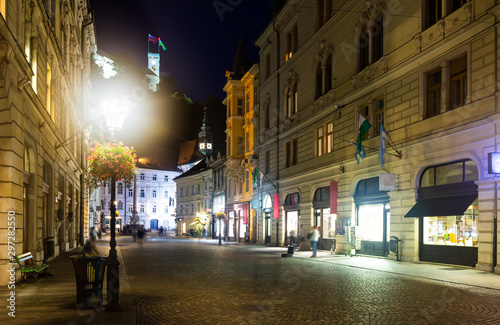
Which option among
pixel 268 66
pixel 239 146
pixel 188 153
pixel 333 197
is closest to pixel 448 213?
pixel 333 197

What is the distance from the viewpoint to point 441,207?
1973cm

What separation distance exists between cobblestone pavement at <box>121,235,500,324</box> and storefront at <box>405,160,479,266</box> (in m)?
4.21

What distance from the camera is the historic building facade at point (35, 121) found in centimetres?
1284

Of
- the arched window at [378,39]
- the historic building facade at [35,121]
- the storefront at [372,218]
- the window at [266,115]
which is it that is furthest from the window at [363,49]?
the window at [266,115]

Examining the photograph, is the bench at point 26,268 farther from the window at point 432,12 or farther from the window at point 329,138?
the window at point 329,138

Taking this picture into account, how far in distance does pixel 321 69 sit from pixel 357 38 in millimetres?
5139

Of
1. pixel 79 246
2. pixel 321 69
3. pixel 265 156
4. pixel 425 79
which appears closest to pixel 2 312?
pixel 425 79

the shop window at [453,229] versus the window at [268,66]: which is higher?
the window at [268,66]

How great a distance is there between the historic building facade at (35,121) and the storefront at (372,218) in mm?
15066

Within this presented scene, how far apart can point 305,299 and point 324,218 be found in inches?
810

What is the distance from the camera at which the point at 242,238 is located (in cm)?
5041

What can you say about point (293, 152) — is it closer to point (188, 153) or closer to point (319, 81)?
point (319, 81)

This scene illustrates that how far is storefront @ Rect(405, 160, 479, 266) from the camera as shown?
18500 mm

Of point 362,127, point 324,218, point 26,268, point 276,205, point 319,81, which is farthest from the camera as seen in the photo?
point 276,205
